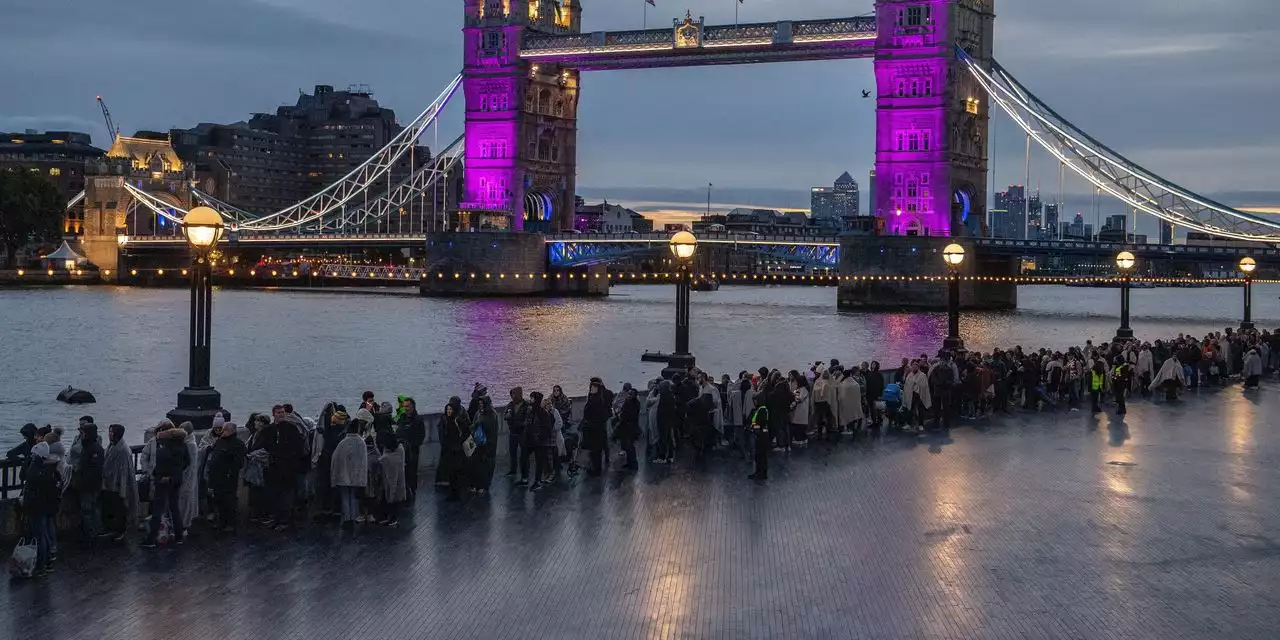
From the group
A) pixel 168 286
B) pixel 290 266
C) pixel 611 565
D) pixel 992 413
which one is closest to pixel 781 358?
pixel 992 413

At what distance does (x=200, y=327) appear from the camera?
74.0ft

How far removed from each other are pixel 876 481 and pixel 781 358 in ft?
140

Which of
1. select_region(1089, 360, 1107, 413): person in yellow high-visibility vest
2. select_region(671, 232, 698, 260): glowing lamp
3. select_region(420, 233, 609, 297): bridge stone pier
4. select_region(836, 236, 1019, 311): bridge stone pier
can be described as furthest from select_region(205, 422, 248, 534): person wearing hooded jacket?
select_region(420, 233, 609, 297): bridge stone pier

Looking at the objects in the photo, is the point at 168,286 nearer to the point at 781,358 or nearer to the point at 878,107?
the point at 878,107

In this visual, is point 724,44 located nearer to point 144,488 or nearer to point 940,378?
point 940,378

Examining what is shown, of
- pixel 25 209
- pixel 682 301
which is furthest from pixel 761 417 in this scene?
pixel 25 209

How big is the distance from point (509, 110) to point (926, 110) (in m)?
33.6

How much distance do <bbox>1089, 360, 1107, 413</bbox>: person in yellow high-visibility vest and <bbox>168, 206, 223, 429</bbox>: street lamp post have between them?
17176 millimetres

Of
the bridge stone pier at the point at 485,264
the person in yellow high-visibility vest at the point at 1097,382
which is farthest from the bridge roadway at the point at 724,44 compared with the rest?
the person in yellow high-visibility vest at the point at 1097,382

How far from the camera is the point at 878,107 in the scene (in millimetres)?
103250

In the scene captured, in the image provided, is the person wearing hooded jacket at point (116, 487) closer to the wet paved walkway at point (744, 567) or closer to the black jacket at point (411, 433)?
the wet paved walkway at point (744, 567)

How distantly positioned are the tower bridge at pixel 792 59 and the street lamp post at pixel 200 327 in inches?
3176

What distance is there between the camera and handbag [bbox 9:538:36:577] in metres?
14.5

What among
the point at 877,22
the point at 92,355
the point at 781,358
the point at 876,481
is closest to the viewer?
the point at 876,481
